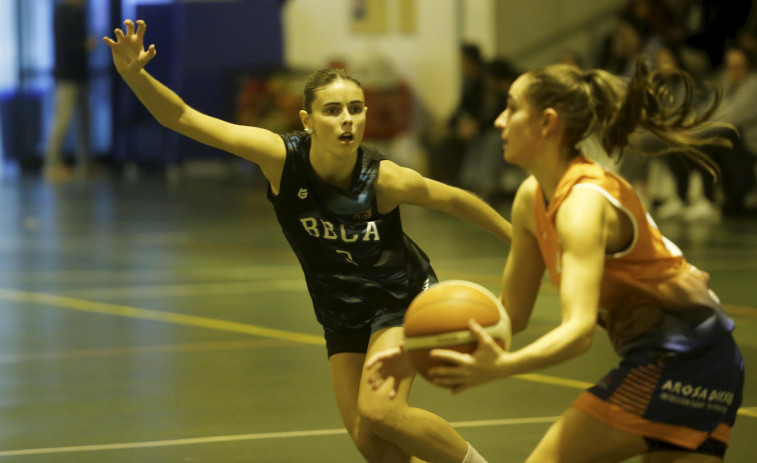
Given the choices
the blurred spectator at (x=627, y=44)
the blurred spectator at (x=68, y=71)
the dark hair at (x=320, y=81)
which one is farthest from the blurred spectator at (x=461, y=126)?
the dark hair at (x=320, y=81)

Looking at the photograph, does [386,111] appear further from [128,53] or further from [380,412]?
[380,412]

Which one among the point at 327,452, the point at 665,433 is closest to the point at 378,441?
the point at 327,452

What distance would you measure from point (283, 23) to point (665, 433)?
1644 cm

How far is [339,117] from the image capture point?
3.83 m

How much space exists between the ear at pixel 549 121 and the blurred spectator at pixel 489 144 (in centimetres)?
1058

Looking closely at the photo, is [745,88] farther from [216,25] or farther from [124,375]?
[216,25]

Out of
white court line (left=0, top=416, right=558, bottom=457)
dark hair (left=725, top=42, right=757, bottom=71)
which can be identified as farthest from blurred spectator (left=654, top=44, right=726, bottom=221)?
white court line (left=0, top=416, right=558, bottom=457)

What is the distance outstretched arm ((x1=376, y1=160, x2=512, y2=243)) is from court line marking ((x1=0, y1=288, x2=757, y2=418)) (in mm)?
1588

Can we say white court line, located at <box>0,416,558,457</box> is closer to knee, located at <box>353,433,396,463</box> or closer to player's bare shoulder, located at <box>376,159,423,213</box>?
knee, located at <box>353,433,396,463</box>

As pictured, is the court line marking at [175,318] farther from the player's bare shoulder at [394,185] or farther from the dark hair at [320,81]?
the dark hair at [320,81]

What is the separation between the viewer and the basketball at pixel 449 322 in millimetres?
2842

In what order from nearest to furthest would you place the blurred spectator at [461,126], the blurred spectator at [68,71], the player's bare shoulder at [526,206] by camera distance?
the player's bare shoulder at [526,206] → the blurred spectator at [461,126] → the blurred spectator at [68,71]

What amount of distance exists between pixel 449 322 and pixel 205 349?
11.5 feet

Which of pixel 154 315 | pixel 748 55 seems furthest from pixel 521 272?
pixel 748 55
